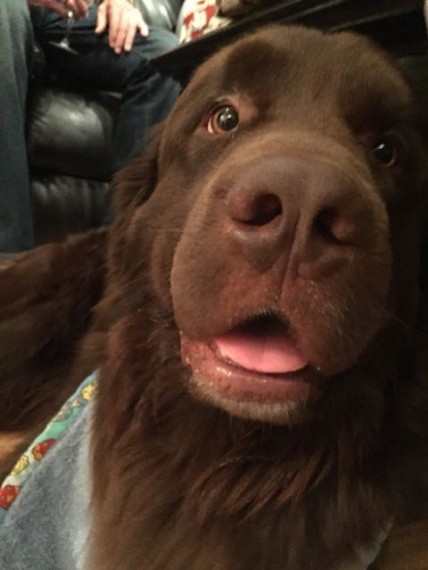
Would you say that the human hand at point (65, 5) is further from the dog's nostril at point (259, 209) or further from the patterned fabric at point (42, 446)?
the dog's nostril at point (259, 209)

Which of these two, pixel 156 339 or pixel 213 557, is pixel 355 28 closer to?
pixel 156 339

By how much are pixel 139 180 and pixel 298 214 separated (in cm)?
61

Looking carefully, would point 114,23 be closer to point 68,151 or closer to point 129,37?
point 129,37

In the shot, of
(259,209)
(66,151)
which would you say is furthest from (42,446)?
(66,151)

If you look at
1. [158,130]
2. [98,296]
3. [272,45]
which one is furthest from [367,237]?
[98,296]

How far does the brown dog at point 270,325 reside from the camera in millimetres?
705

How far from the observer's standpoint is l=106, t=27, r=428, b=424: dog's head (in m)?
0.69

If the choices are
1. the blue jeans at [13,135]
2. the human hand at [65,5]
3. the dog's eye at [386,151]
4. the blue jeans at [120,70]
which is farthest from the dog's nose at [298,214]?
the human hand at [65,5]

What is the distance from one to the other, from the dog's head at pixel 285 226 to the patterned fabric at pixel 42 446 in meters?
0.23

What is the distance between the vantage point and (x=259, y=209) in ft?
2.24

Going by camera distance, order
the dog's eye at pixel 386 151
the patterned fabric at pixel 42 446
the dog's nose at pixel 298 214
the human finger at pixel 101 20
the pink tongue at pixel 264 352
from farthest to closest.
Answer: the human finger at pixel 101 20, the patterned fabric at pixel 42 446, the dog's eye at pixel 386 151, the pink tongue at pixel 264 352, the dog's nose at pixel 298 214

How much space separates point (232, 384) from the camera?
79cm

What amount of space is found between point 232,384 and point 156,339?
230mm

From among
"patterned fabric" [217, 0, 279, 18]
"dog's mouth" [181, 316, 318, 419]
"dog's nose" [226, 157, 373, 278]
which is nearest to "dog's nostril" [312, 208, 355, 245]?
"dog's nose" [226, 157, 373, 278]
